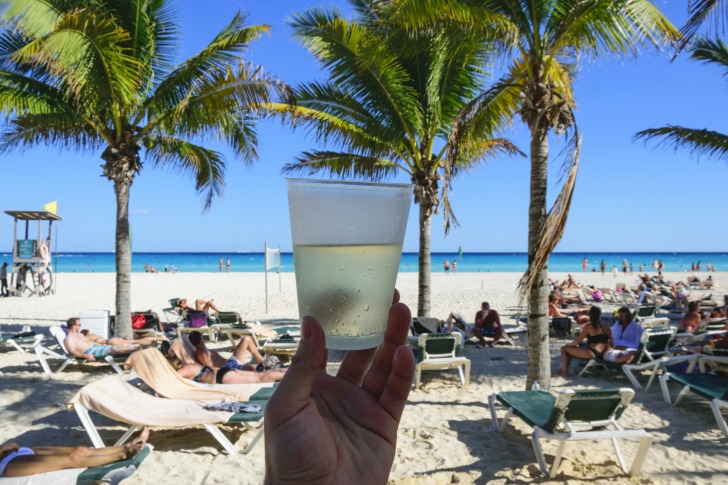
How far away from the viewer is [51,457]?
11.7ft

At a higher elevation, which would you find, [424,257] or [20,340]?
[424,257]

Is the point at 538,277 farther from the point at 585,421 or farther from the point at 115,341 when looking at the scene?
the point at 115,341

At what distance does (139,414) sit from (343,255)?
443 centimetres

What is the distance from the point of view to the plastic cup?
1.09 m

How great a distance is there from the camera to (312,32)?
8.02m

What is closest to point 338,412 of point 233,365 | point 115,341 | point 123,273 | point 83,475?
point 83,475

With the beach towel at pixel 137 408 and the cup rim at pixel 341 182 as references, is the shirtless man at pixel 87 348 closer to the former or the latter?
the beach towel at pixel 137 408

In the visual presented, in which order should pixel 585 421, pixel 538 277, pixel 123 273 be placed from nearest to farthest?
pixel 585 421, pixel 538 277, pixel 123 273

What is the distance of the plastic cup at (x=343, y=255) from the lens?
1.09 metres

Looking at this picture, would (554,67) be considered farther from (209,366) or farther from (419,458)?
(209,366)

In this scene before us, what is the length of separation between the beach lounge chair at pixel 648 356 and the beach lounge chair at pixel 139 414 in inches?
199

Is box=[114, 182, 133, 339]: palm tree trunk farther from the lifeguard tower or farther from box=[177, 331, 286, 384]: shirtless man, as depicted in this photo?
the lifeguard tower

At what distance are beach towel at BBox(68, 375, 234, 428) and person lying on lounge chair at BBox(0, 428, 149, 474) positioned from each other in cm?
57

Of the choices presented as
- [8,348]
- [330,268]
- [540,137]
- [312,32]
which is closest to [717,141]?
[540,137]
